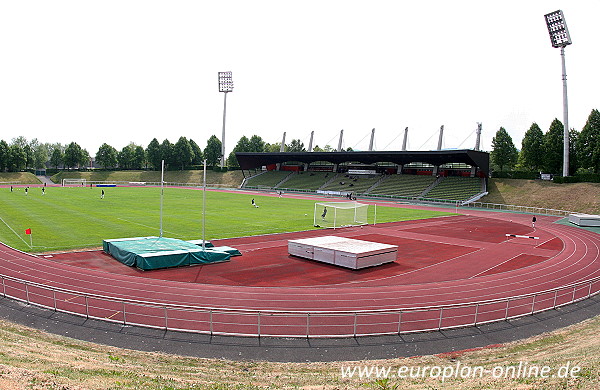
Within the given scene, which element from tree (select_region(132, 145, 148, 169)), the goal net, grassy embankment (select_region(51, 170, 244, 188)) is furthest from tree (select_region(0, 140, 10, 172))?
the goal net

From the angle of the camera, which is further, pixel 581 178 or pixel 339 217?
pixel 581 178

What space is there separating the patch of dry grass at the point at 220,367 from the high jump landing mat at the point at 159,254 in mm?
9504

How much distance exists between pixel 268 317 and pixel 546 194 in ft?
230

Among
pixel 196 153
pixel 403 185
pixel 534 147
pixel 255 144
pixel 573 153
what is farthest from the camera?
pixel 196 153

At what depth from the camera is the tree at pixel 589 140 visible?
273ft

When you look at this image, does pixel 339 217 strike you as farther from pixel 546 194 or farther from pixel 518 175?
pixel 518 175

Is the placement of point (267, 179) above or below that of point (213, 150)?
below

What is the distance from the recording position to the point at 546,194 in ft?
238

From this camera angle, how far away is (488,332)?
1656 centimetres

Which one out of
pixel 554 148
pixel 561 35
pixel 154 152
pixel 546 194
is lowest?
pixel 546 194

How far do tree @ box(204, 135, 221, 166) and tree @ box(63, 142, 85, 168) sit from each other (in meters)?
44.4

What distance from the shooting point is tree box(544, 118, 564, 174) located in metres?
88.8

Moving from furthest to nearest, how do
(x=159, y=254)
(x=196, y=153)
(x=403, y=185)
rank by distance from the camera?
(x=196, y=153)
(x=403, y=185)
(x=159, y=254)

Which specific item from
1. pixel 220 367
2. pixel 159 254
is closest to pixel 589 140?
pixel 159 254
